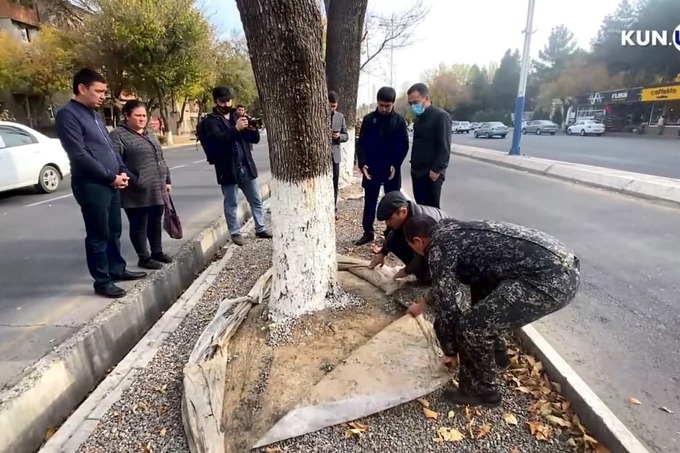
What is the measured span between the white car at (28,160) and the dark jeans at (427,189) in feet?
24.9

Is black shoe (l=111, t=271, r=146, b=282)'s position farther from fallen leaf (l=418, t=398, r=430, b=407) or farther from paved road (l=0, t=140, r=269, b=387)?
fallen leaf (l=418, t=398, r=430, b=407)

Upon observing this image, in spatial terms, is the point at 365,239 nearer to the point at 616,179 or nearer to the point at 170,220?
the point at 170,220

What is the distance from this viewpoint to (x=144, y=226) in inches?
171

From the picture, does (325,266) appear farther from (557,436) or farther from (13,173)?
(13,173)

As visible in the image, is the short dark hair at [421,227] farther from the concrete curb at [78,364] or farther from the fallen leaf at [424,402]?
the concrete curb at [78,364]

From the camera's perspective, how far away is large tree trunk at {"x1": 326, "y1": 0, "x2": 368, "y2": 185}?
8.15 meters

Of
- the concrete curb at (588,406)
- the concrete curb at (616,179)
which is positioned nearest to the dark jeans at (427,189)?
the concrete curb at (588,406)

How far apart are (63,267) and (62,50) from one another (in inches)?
996

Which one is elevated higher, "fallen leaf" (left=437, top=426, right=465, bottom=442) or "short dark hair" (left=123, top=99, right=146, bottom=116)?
"short dark hair" (left=123, top=99, right=146, bottom=116)

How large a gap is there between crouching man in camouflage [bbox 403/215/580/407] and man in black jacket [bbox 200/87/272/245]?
3134 mm

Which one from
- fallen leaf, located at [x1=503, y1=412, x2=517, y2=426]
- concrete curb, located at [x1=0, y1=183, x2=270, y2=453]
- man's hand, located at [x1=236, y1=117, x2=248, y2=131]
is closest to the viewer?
fallen leaf, located at [x1=503, y1=412, x2=517, y2=426]

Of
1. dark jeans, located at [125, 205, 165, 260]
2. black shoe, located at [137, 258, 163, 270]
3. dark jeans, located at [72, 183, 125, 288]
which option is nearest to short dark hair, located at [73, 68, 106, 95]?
dark jeans, located at [72, 183, 125, 288]

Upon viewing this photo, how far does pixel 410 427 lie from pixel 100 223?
2.91 meters

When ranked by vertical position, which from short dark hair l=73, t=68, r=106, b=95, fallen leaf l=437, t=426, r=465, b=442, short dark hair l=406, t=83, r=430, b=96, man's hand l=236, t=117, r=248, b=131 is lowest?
fallen leaf l=437, t=426, r=465, b=442
